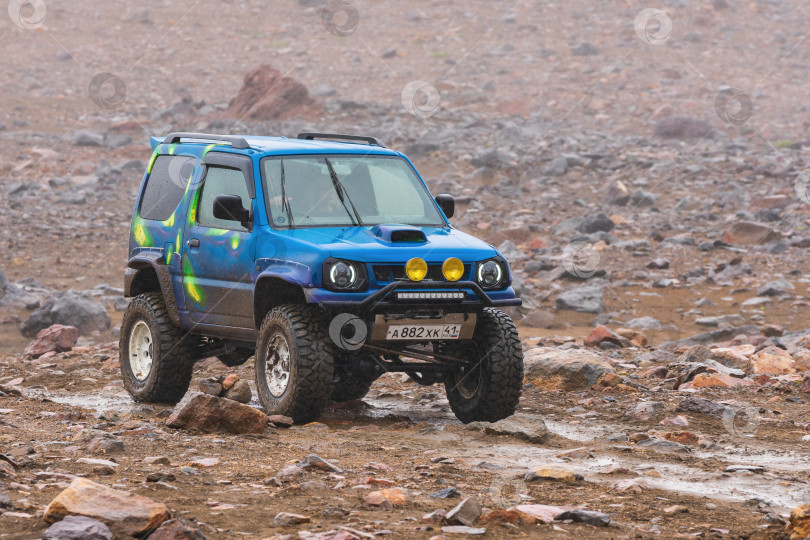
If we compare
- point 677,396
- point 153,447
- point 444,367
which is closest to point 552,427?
point 444,367

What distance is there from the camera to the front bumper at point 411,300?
7629mm

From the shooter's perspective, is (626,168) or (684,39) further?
(684,39)

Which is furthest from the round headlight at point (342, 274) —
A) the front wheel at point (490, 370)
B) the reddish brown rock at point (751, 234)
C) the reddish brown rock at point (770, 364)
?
the reddish brown rock at point (751, 234)

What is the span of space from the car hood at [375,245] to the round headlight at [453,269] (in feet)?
0.18

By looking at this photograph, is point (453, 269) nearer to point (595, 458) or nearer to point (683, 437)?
point (595, 458)

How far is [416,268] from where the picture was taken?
7777 mm

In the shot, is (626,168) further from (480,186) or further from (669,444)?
(669,444)

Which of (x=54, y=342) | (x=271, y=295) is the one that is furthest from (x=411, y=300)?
(x=54, y=342)

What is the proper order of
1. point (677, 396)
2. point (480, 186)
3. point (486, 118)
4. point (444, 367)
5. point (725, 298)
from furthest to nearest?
point (486, 118) → point (480, 186) → point (725, 298) → point (677, 396) → point (444, 367)

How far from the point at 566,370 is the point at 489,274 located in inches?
98.0

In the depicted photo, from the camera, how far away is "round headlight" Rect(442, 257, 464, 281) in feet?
25.9

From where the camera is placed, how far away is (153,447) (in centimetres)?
690

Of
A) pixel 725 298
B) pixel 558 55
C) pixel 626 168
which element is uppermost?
pixel 558 55

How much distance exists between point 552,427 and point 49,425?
366 cm
